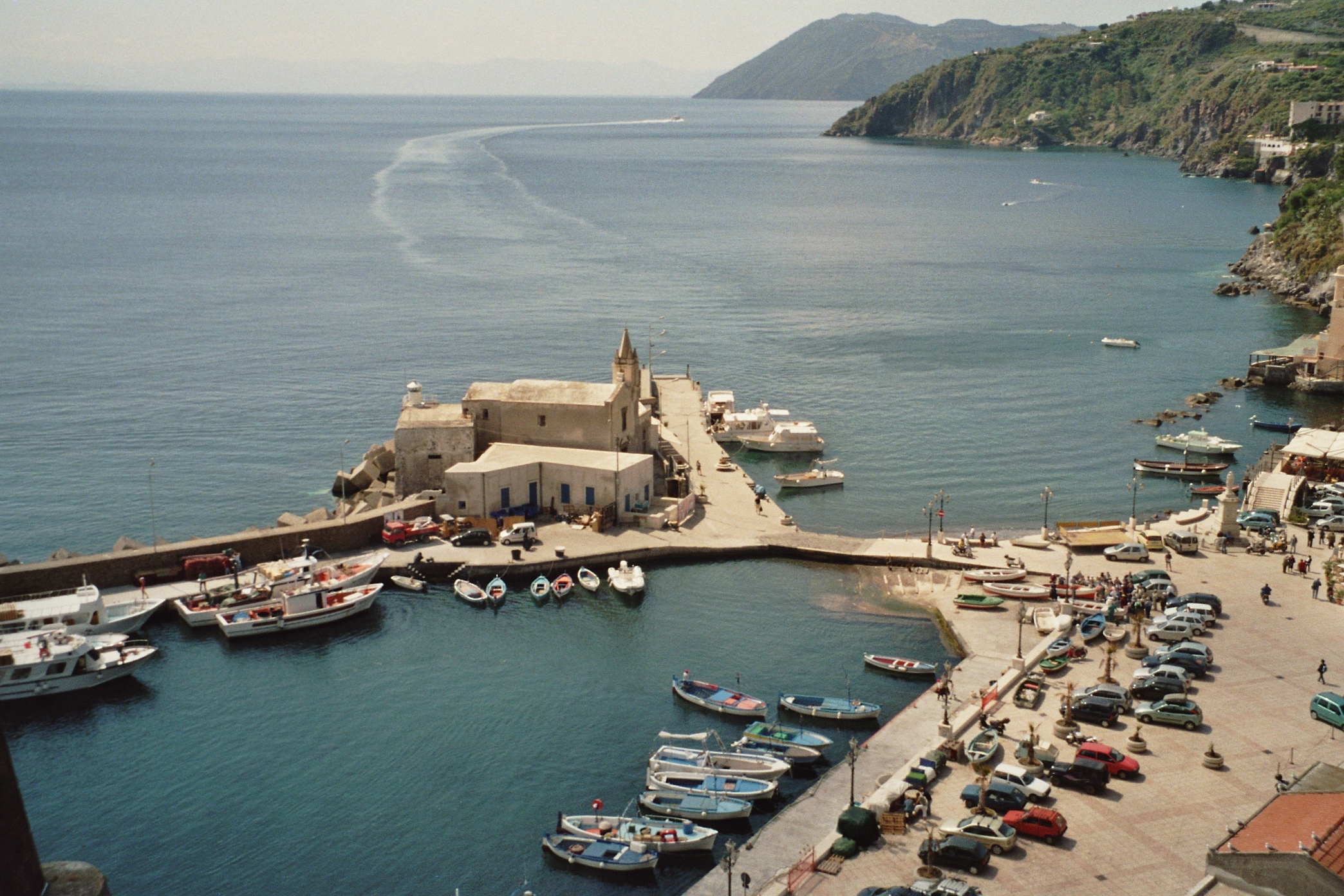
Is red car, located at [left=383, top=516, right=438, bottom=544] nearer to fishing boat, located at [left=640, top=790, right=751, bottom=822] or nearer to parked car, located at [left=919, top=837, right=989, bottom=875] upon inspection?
fishing boat, located at [left=640, top=790, right=751, bottom=822]

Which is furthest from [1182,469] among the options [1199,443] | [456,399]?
[456,399]

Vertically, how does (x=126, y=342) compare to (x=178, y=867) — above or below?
above

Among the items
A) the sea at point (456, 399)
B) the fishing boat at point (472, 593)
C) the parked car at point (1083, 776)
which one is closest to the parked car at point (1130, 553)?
the sea at point (456, 399)

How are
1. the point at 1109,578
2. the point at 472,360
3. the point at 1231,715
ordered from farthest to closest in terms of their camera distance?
1. the point at 472,360
2. the point at 1109,578
3. the point at 1231,715

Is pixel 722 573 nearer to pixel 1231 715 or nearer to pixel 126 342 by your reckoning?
pixel 1231 715

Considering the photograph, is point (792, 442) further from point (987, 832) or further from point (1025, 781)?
point (987, 832)

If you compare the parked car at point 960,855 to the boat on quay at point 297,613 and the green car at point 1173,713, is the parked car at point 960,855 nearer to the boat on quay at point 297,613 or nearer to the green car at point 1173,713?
the green car at point 1173,713

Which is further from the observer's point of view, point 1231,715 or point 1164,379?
point 1164,379

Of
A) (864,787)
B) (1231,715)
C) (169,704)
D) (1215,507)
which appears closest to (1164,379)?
(1215,507)
